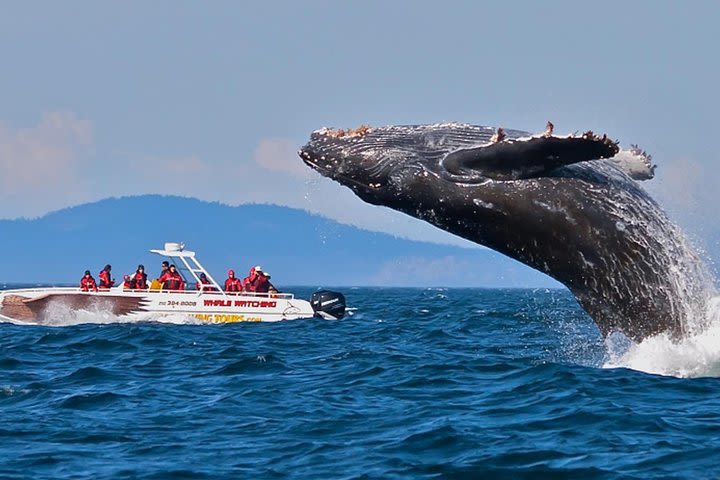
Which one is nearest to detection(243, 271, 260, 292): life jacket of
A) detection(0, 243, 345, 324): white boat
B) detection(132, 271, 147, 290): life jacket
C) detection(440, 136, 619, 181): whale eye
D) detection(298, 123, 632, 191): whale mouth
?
detection(0, 243, 345, 324): white boat

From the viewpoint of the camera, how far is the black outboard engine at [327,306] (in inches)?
1336

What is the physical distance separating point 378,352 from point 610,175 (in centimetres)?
845

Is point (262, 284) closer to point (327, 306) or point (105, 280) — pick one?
point (327, 306)

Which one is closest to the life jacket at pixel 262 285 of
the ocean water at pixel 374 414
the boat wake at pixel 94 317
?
the boat wake at pixel 94 317

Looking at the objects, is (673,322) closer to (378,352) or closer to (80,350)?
(378,352)

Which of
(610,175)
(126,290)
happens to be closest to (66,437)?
(610,175)

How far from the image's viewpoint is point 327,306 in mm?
34031

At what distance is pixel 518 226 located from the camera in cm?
1145

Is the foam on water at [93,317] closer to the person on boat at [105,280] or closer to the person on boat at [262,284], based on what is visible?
the person on boat at [105,280]

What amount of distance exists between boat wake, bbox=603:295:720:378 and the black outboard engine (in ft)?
70.1

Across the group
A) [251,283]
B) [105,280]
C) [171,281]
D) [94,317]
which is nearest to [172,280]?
[171,281]

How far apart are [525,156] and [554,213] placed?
2.83ft

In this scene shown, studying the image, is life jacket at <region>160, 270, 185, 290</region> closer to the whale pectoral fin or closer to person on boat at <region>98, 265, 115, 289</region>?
person on boat at <region>98, 265, 115, 289</region>

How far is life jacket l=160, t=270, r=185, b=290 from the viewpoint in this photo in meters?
34.1
